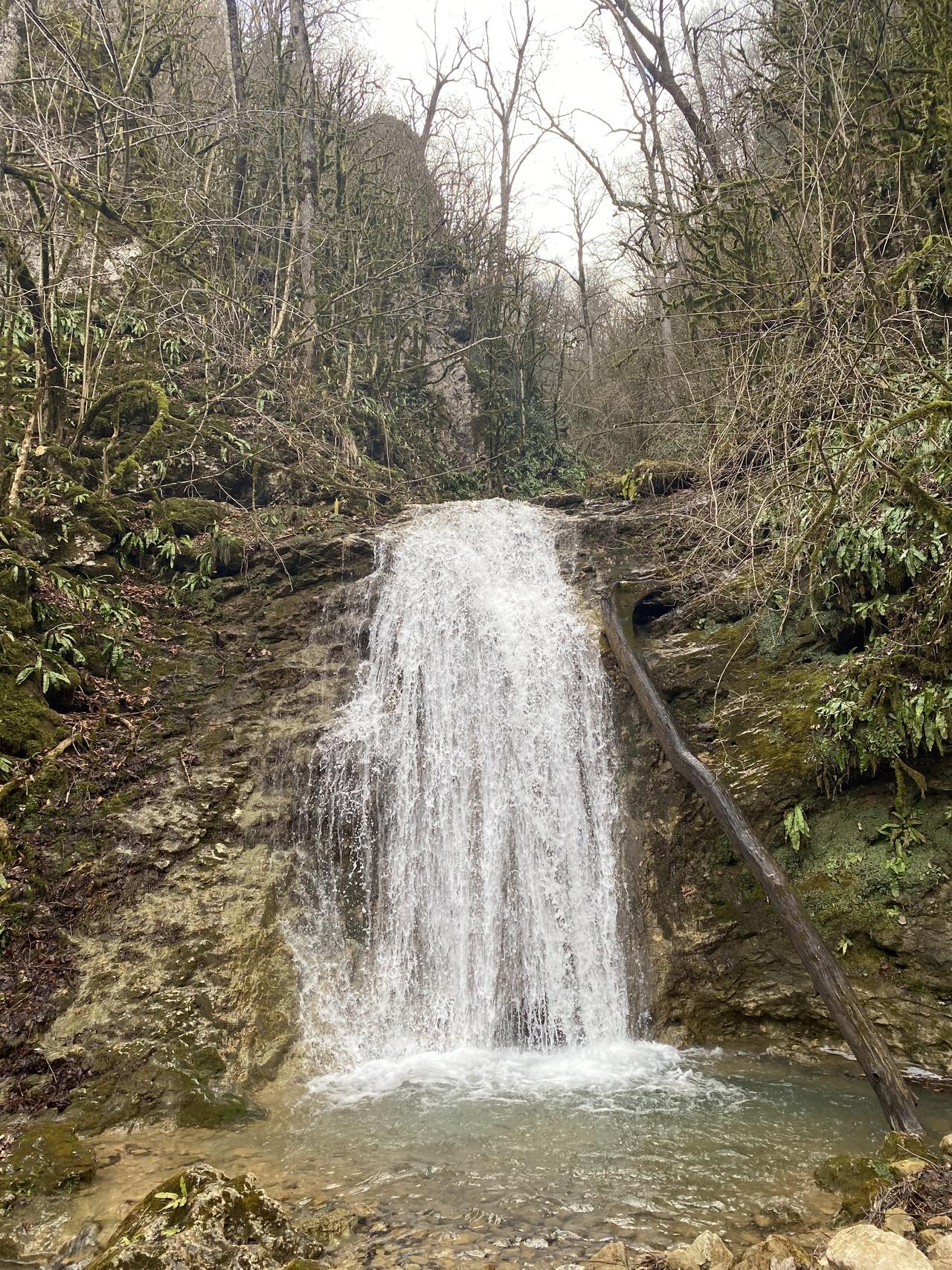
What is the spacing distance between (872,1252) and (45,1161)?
14.5ft

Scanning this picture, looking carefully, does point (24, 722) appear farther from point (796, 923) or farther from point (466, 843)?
point (796, 923)

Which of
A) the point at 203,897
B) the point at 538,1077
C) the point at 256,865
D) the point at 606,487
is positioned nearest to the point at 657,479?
the point at 606,487

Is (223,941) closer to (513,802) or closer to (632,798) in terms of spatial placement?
(513,802)

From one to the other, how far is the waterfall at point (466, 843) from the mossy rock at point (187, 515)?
2664 millimetres

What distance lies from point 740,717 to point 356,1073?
16.1 ft

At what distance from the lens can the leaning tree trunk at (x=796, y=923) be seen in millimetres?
4680

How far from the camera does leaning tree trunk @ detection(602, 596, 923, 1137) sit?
468 cm

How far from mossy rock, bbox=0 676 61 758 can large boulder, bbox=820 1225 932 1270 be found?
21.5ft

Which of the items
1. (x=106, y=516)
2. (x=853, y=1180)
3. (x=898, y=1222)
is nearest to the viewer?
(x=898, y=1222)

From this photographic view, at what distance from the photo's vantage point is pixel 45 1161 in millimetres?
4363

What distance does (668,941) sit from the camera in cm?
695

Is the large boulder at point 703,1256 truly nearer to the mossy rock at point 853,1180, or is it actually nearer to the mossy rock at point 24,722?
the mossy rock at point 853,1180

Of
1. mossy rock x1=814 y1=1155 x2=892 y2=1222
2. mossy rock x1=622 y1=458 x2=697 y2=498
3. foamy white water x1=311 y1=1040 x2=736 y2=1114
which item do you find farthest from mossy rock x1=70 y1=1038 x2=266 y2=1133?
mossy rock x1=622 y1=458 x2=697 y2=498

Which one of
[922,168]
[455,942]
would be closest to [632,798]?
[455,942]
